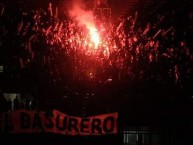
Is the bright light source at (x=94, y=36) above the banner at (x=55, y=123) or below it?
above

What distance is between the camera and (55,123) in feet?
42.1

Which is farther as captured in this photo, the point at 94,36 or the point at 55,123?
the point at 55,123

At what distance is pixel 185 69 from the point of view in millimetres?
15656

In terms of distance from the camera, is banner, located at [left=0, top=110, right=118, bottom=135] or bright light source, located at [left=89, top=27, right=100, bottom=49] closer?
bright light source, located at [left=89, top=27, right=100, bottom=49]

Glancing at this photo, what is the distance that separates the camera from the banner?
41.4 feet

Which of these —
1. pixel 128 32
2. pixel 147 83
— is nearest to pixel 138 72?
pixel 147 83

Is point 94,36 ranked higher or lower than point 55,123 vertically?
higher

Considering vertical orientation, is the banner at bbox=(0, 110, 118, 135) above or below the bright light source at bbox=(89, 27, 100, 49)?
below

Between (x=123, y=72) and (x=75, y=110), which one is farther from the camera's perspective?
(x=123, y=72)

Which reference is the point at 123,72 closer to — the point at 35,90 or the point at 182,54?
the point at 182,54

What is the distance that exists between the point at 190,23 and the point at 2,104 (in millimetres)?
7789

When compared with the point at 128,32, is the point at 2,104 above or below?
below

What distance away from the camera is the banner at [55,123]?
41.4 ft

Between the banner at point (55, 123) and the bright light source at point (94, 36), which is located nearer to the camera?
the bright light source at point (94, 36)
